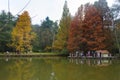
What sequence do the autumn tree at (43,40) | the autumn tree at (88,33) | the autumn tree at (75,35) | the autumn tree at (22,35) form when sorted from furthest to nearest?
the autumn tree at (43,40)
the autumn tree at (22,35)
the autumn tree at (75,35)
the autumn tree at (88,33)

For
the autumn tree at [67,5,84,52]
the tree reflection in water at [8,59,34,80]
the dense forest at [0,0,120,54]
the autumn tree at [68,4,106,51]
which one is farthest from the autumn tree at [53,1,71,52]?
the tree reflection in water at [8,59,34,80]

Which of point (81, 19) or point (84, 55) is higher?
point (81, 19)

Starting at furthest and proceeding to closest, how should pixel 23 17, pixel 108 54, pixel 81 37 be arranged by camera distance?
pixel 23 17 < pixel 81 37 < pixel 108 54

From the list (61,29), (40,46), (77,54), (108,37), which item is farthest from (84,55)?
(40,46)

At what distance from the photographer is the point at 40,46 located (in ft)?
216

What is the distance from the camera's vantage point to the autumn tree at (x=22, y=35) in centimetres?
5469

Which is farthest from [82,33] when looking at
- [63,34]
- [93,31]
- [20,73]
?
[20,73]

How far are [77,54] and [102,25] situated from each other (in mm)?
6018

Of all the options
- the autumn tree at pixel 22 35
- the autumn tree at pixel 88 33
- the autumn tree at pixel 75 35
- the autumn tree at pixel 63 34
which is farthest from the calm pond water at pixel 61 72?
the autumn tree at pixel 63 34

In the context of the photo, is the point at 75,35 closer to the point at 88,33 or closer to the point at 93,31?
the point at 88,33

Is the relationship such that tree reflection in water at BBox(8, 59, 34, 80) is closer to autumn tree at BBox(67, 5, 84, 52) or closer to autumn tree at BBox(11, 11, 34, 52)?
autumn tree at BBox(67, 5, 84, 52)

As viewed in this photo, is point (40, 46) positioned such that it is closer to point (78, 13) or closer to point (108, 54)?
point (78, 13)

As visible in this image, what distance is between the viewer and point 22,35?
Answer: 5528 centimetres

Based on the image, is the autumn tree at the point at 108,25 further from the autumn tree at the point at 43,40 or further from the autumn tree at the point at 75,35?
the autumn tree at the point at 43,40
